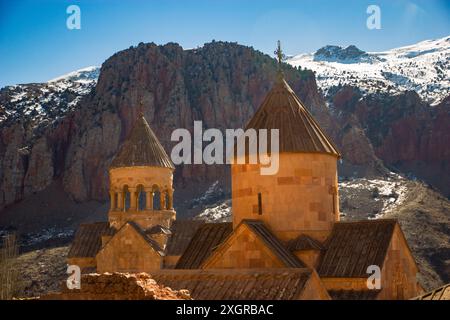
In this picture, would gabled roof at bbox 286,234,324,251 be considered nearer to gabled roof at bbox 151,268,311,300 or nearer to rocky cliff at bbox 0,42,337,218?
gabled roof at bbox 151,268,311,300

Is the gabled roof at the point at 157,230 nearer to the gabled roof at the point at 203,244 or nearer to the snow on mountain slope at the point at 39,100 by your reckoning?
the gabled roof at the point at 203,244

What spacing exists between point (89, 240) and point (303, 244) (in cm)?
1737

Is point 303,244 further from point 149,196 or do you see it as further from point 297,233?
point 149,196

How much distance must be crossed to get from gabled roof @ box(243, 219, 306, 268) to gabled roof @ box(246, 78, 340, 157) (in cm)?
184

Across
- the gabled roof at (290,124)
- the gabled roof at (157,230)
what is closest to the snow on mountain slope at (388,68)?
the gabled roof at (157,230)

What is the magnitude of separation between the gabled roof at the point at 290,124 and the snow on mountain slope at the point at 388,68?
312 ft

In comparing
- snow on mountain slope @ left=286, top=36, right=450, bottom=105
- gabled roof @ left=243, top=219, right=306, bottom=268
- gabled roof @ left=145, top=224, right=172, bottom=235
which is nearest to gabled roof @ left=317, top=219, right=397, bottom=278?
gabled roof @ left=243, top=219, right=306, bottom=268

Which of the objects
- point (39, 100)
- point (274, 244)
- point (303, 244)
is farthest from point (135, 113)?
point (274, 244)

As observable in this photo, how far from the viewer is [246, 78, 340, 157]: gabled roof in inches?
731

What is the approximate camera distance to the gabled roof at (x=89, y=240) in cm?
3266

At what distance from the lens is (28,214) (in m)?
83.7

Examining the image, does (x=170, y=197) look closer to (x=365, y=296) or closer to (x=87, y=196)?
(x=365, y=296)

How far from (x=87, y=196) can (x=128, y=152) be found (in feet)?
182
